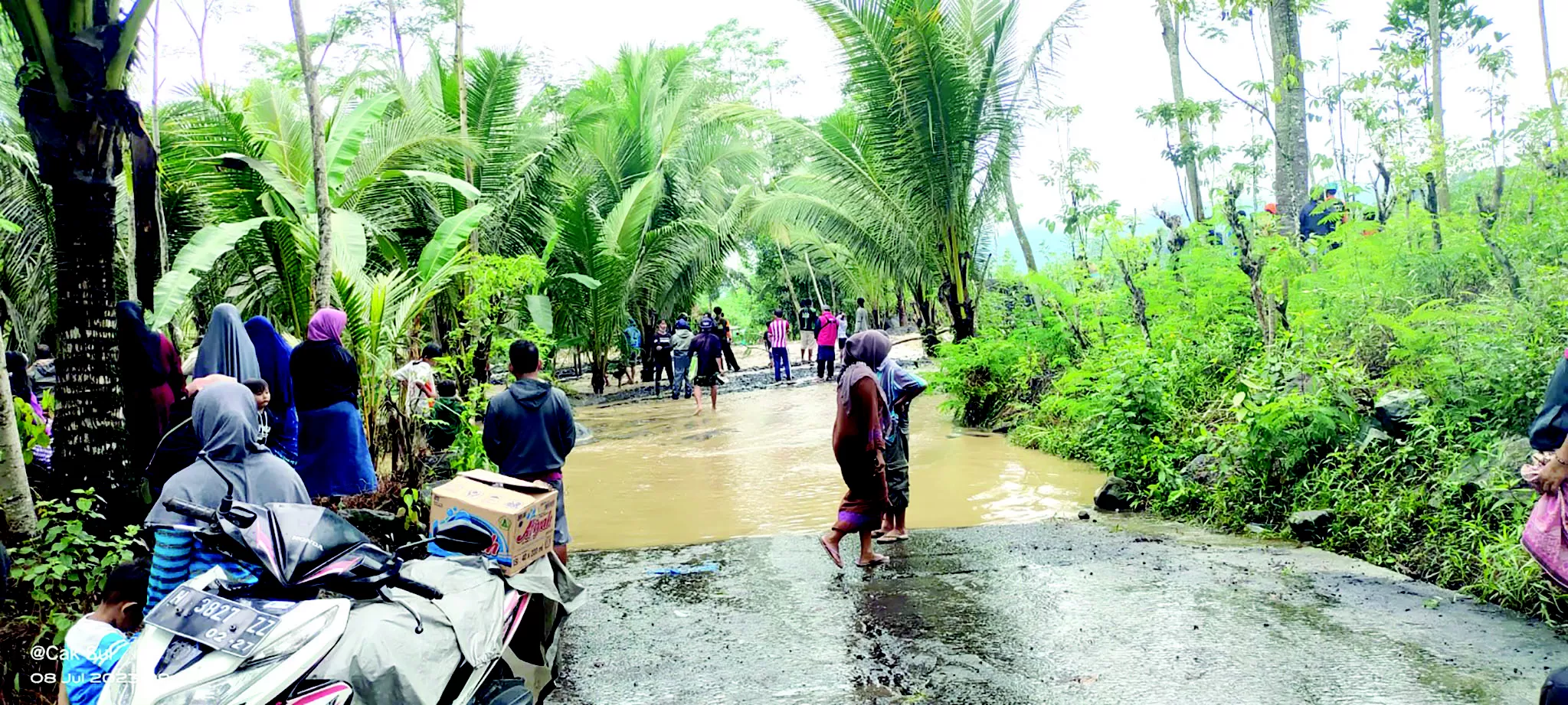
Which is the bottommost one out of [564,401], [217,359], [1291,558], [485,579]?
[1291,558]

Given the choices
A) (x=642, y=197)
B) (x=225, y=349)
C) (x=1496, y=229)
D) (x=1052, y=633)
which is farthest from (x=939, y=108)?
(x=225, y=349)

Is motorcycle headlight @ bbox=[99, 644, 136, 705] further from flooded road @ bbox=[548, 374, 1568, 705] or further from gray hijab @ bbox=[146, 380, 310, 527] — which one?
flooded road @ bbox=[548, 374, 1568, 705]

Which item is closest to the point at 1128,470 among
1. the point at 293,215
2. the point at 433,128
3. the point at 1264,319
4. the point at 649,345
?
the point at 1264,319

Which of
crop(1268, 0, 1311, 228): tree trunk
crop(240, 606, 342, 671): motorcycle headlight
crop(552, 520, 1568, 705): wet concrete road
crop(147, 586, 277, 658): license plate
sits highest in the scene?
crop(1268, 0, 1311, 228): tree trunk

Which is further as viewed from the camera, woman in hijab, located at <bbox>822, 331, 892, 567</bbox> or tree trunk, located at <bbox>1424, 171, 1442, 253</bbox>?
tree trunk, located at <bbox>1424, 171, 1442, 253</bbox>

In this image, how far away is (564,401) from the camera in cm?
584

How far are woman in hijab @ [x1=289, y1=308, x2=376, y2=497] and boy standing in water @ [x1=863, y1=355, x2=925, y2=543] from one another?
339cm

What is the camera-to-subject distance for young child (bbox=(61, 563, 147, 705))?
112 inches

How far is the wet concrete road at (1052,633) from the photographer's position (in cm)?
422

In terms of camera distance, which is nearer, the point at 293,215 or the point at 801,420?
the point at 293,215

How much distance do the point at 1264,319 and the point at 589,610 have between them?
6.31 m

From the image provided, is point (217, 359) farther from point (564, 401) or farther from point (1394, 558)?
point (1394, 558)

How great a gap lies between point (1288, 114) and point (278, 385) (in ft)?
27.5

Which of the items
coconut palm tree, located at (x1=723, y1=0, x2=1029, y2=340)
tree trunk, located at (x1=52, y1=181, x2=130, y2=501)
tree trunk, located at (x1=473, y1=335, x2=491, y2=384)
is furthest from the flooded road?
coconut palm tree, located at (x1=723, y1=0, x2=1029, y2=340)
